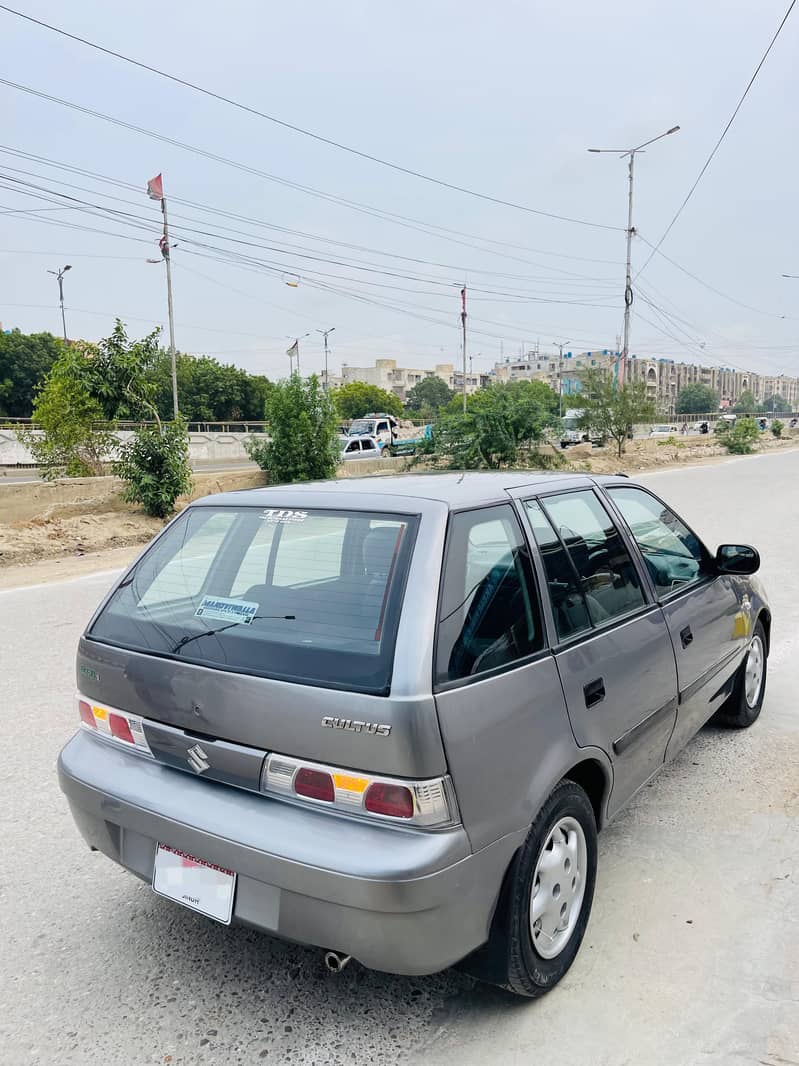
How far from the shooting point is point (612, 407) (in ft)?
106

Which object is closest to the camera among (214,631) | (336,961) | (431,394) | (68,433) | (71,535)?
(336,961)

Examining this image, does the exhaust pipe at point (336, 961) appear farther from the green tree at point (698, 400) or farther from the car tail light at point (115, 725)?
the green tree at point (698, 400)

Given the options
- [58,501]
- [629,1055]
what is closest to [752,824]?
[629,1055]

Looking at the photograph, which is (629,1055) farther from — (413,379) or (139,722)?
→ (413,379)

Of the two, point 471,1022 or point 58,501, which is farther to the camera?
point 58,501

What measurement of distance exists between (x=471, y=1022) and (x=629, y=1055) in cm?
45

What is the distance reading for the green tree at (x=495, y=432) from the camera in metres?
21.6

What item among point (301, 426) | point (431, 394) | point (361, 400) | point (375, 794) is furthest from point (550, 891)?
point (431, 394)

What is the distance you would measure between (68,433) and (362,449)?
19.2 metres

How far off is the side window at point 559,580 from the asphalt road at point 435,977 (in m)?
1.08

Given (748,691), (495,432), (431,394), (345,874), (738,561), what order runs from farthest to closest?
1. (431,394)
2. (495,432)
3. (748,691)
4. (738,561)
5. (345,874)

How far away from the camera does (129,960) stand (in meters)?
2.59

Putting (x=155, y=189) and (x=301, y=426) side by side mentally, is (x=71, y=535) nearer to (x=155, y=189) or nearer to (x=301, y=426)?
(x=301, y=426)

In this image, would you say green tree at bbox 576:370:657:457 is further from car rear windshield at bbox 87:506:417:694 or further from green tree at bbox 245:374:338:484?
A: car rear windshield at bbox 87:506:417:694
